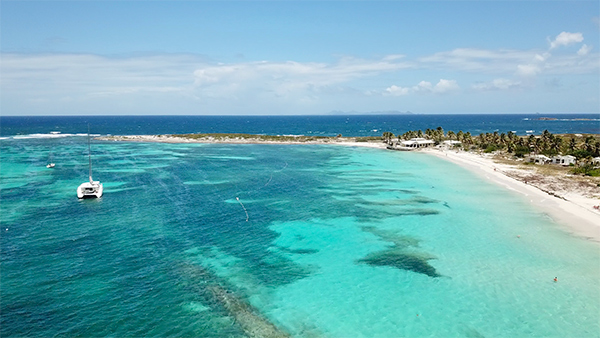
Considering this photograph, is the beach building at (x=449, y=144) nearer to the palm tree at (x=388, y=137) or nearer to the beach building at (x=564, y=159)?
the palm tree at (x=388, y=137)

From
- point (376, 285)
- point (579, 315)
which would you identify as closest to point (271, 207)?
point (376, 285)

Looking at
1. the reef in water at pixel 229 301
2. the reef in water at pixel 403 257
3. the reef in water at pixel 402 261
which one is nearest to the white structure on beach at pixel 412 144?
the reef in water at pixel 403 257

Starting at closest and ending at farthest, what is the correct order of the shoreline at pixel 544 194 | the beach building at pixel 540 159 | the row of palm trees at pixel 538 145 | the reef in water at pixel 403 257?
the reef in water at pixel 403 257, the shoreline at pixel 544 194, the row of palm trees at pixel 538 145, the beach building at pixel 540 159

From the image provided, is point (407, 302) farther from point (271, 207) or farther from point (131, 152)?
point (131, 152)

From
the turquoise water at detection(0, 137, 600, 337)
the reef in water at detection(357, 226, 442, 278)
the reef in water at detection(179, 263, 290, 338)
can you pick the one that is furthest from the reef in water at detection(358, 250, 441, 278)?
the reef in water at detection(179, 263, 290, 338)

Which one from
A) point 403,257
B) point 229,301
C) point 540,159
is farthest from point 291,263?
point 540,159

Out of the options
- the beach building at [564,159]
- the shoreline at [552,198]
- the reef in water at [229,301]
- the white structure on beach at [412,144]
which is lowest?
the reef in water at [229,301]
